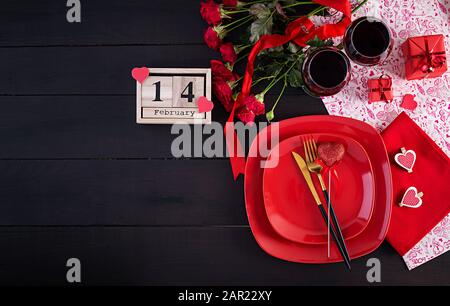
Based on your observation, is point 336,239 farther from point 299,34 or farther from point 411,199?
point 299,34

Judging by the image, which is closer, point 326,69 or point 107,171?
point 326,69

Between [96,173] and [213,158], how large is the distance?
26cm

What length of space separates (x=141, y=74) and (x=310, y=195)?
0.43 metres

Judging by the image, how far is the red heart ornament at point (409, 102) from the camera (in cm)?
85

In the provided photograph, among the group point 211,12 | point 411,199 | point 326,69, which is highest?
point 211,12

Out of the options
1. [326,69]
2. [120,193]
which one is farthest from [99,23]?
[326,69]

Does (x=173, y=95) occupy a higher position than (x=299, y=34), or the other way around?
(x=299, y=34)

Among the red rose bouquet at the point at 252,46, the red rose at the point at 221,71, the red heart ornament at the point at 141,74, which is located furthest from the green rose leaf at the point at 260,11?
the red heart ornament at the point at 141,74

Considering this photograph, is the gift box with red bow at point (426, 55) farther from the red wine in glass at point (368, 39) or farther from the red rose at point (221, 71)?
the red rose at point (221, 71)

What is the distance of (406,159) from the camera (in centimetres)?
84

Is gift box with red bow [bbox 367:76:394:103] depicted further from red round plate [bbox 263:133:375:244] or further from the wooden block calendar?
the wooden block calendar

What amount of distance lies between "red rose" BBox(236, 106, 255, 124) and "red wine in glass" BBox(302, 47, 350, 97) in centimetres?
13
